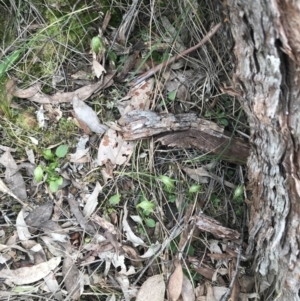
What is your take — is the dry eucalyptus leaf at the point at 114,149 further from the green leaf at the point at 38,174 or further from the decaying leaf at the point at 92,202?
the green leaf at the point at 38,174

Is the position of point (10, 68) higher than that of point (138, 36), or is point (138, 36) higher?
point (138, 36)

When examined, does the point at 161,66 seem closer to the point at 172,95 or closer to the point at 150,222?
the point at 172,95

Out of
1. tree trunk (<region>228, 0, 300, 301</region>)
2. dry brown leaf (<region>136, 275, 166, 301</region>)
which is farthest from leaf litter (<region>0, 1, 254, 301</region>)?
tree trunk (<region>228, 0, 300, 301</region>)

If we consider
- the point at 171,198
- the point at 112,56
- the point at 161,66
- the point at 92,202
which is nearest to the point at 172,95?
the point at 161,66

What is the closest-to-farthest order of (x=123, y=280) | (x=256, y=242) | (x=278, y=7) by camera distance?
(x=278, y=7), (x=256, y=242), (x=123, y=280)

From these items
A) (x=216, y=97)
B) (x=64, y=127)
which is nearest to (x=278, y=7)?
(x=216, y=97)

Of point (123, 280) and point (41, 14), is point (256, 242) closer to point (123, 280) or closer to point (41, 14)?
point (123, 280)
